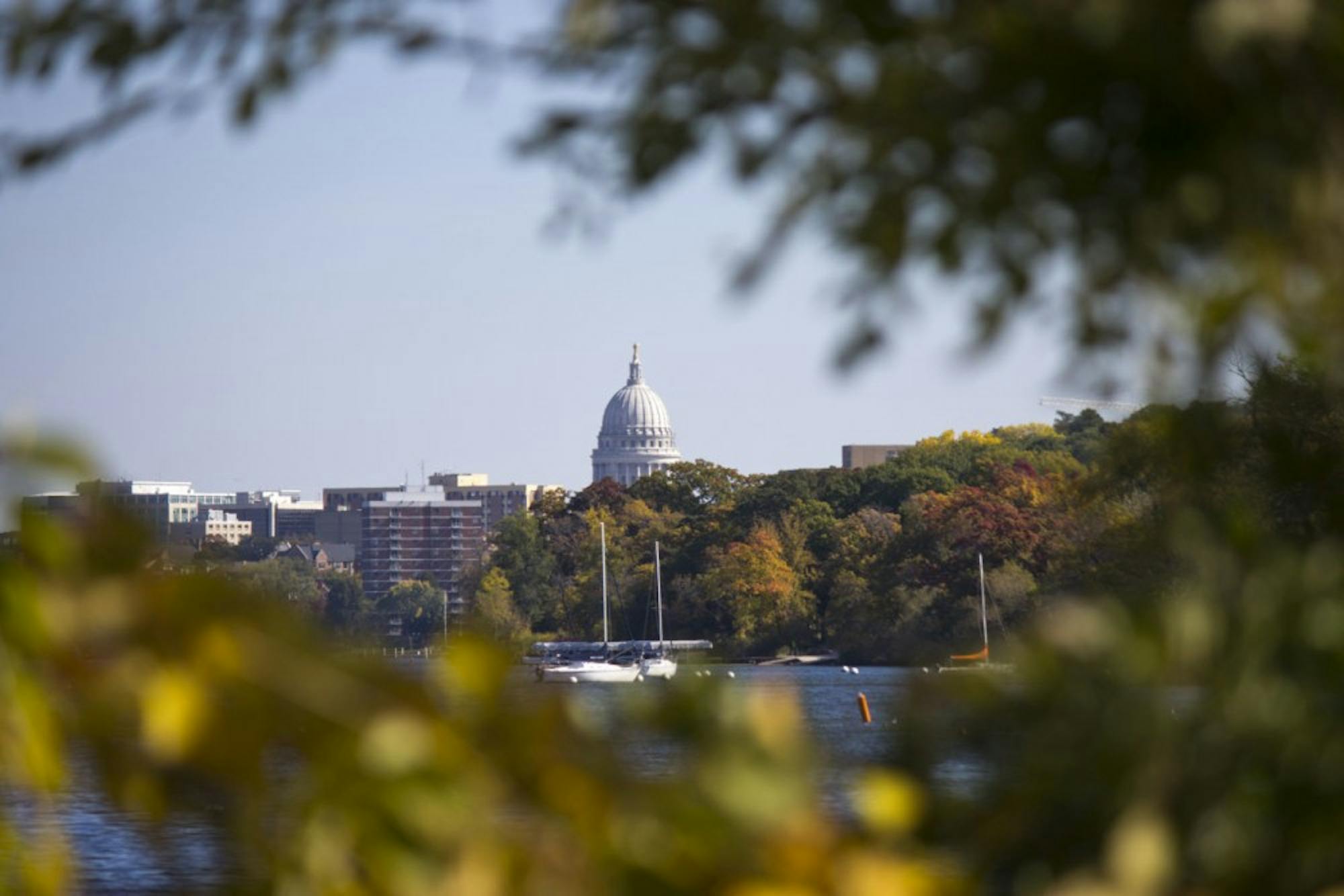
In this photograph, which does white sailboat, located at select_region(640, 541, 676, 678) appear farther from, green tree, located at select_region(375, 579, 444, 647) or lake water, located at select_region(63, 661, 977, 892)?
green tree, located at select_region(375, 579, 444, 647)

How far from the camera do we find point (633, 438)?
6905 inches

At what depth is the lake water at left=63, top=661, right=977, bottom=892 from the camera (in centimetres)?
185

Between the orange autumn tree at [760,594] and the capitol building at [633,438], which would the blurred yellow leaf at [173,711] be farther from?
the capitol building at [633,438]

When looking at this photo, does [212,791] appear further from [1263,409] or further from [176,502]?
[176,502]

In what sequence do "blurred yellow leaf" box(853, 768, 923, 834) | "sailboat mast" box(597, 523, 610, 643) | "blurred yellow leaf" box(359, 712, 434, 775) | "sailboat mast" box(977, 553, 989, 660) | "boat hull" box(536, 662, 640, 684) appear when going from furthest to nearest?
"sailboat mast" box(597, 523, 610, 643), "boat hull" box(536, 662, 640, 684), "sailboat mast" box(977, 553, 989, 660), "blurred yellow leaf" box(853, 768, 923, 834), "blurred yellow leaf" box(359, 712, 434, 775)

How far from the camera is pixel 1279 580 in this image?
1.98 m

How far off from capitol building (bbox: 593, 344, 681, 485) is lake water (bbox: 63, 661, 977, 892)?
262 ft

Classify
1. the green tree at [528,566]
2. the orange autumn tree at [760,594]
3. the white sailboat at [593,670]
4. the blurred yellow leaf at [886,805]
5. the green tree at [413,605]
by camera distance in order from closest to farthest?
the blurred yellow leaf at [886,805] → the white sailboat at [593,670] → the orange autumn tree at [760,594] → the green tree at [528,566] → the green tree at [413,605]

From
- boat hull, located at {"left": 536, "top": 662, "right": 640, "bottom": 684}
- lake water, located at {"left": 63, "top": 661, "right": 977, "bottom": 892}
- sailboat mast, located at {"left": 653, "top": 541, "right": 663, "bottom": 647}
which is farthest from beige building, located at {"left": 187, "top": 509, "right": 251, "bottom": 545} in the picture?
boat hull, located at {"left": 536, "top": 662, "right": 640, "bottom": 684}

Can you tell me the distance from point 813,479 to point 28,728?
99.3m

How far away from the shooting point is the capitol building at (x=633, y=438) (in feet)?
569

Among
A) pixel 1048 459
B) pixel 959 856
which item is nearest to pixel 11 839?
pixel 959 856

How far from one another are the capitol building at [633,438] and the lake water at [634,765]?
262 feet

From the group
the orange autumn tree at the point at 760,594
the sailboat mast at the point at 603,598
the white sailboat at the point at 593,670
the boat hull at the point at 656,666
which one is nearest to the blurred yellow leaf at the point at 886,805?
the white sailboat at the point at 593,670
